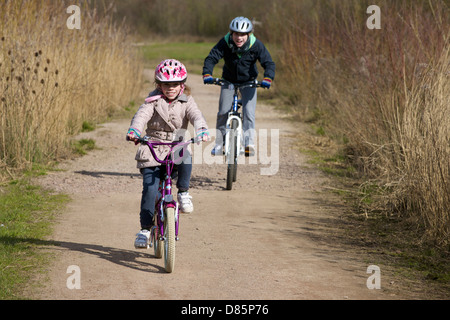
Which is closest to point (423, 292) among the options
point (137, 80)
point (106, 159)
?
point (106, 159)

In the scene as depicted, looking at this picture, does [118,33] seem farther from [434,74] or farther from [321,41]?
[434,74]

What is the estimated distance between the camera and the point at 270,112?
16.5 meters

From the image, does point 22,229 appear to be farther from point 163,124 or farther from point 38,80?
point 38,80

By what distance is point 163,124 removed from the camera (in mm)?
5566

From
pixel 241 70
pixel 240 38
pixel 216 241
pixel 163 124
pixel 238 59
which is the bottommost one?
pixel 216 241

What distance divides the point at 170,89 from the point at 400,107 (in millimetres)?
3901

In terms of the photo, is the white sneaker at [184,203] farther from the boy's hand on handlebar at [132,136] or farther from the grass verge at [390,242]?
the grass verge at [390,242]

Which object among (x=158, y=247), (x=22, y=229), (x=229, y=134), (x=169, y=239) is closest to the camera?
(x=169, y=239)

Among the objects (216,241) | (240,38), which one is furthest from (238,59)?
(216,241)

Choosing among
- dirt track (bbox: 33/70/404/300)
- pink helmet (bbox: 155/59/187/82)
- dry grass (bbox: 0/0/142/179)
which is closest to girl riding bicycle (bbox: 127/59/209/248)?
pink helmet (bbox: 155/59/187/82)

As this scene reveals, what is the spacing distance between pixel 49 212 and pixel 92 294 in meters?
2.58

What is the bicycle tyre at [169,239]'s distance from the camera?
5066 millimetres

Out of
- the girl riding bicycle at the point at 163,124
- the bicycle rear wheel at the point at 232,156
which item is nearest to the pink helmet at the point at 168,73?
the girl riding bicycle at the point at 163,124

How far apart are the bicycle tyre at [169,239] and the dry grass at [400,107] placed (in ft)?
7.81
